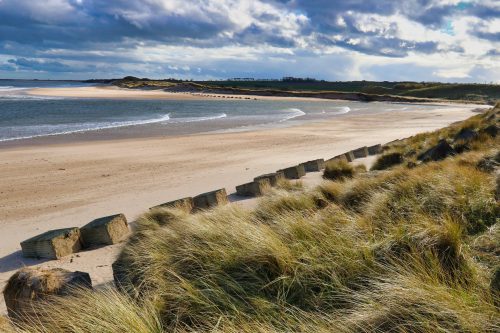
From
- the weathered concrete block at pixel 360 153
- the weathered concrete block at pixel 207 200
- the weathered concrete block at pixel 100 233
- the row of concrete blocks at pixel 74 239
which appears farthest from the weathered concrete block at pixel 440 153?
the weathered concrete block at pixel 100 233

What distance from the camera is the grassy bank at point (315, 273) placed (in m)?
3.29

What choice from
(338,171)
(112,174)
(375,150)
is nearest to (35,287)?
(338,171)

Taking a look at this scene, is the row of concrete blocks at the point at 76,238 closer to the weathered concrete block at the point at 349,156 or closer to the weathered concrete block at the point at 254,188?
the weathered concrete block at the point at 254,188

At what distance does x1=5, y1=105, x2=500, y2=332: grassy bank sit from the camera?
10.8 ft

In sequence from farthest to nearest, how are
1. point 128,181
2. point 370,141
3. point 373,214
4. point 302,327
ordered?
point 370,141, point 128,181, point 373,214, point 302,327

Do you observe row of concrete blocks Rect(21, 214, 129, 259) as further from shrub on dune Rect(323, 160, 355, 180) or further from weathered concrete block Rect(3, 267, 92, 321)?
shrub on dune Rect(323, 160, 355, 180)

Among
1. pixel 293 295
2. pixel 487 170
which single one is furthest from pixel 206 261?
pixel 487 170

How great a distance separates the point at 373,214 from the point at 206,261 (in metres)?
2.22

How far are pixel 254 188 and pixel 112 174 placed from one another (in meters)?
5.40

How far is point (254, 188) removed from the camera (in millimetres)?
9828

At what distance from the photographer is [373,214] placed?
18.7 feet

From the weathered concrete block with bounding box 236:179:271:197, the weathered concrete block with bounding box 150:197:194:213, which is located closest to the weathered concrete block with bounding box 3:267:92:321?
the weathered concrete block with bounding box 150:197:194:213

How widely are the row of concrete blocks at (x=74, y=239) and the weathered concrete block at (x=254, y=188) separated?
3.21 meters

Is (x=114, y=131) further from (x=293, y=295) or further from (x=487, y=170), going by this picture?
(x=293, y=295)
